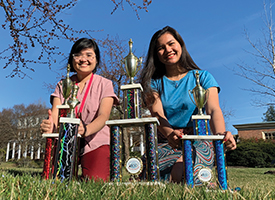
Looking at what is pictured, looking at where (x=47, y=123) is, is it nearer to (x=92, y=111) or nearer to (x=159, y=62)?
(x=92, y=111)

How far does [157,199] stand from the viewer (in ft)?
4.37

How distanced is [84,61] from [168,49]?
3.66 ft

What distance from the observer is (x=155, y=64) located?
2.91m

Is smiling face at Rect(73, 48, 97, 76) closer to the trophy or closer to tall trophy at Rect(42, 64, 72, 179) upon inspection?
tall trophy at Rect(42, 64, 72, 179)

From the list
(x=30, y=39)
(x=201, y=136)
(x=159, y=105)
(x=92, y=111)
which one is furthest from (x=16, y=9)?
(x=201, y=136)

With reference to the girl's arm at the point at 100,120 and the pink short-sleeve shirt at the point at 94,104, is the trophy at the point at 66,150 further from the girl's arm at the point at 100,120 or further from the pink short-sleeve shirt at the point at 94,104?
the pink short-sleeve shirt at the point at 94,104

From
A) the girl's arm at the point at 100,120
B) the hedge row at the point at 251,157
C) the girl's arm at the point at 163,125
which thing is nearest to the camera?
the girl's arm at the point at 163,125

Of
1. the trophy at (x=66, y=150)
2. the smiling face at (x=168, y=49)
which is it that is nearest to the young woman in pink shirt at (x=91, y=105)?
the trophy at (x=66, y=150)

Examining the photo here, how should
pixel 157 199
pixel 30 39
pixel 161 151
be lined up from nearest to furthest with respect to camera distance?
pixel 157 199 < pixel 161 151 < pixel 30 39

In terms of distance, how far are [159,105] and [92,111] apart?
34.1 inches

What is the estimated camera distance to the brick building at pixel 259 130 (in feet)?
81.4

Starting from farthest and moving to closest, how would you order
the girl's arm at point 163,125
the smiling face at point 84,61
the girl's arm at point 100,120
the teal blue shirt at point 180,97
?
the smiling face at point 84,61 < the teal blue shirt at point 180,97 < the girl's arm at point 100,120 < the girl's arm at point 163,125

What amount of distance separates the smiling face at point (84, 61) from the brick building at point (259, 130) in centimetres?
2540

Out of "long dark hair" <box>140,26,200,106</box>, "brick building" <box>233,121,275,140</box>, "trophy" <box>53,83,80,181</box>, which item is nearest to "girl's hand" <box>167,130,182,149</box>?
"long dark hair" <box>140,26,200,106</box>
